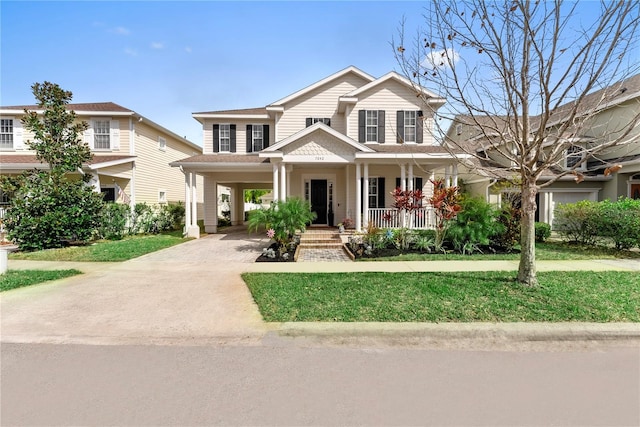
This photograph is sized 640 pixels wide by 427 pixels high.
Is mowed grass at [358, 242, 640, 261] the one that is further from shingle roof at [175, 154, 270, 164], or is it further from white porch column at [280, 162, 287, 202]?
shingle roof at [175, 154, 270, 164]

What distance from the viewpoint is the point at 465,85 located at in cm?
601

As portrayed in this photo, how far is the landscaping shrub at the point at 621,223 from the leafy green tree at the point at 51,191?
1767 cm

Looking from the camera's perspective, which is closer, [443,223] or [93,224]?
[443,223]

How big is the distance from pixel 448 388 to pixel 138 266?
326 inches

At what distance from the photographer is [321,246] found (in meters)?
11.9

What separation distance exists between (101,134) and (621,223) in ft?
76.3

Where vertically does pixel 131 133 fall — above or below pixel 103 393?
above

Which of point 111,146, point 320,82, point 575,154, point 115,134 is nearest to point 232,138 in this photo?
point 320,82

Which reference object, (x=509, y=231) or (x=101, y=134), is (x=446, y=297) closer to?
(x=509, y=231)

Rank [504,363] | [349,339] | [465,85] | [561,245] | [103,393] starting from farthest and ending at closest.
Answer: [561,245]
[465,85]
[349,339]
[504,363]
[103,393]

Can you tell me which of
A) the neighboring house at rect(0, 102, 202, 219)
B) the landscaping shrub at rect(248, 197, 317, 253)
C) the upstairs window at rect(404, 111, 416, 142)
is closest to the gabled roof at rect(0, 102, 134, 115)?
the neighboring house at rect(0, 102, 202, 219)

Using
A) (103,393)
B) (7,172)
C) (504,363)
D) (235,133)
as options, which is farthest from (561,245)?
(7,172)

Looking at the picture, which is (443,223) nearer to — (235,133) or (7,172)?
(235,133)

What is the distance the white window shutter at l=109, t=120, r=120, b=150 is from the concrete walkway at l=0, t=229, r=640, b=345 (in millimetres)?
10650
